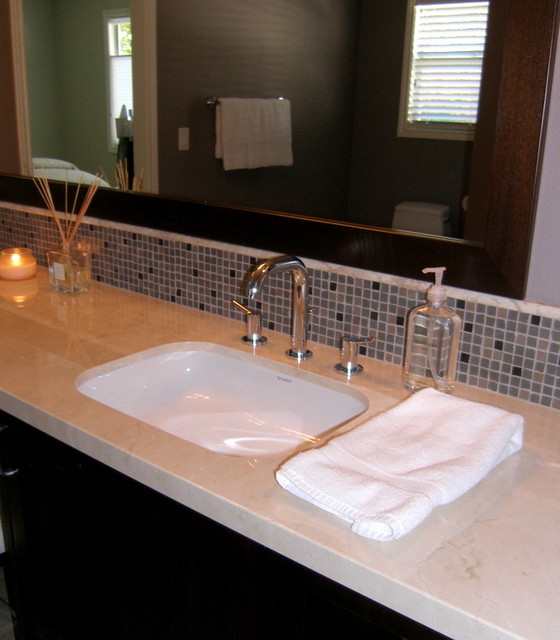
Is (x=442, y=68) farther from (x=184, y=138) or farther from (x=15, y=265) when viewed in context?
(x=15, y=265)

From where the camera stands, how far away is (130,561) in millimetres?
1209

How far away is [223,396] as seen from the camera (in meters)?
1.50

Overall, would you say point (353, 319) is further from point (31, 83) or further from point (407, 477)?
point (31, 83)

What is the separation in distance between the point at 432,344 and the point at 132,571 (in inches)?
25.8

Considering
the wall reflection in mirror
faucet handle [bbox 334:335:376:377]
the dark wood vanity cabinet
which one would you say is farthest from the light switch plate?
the dark wood vanity cabinet

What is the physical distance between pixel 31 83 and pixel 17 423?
1.16 meters

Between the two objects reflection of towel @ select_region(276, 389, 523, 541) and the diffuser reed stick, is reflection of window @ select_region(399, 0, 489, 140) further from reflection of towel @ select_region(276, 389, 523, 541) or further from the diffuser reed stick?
the diffuser reed stick

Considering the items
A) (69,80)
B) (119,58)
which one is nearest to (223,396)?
(119,58)

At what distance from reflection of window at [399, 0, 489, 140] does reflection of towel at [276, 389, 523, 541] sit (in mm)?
482

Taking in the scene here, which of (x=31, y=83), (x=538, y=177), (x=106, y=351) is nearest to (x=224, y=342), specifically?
(x=106, y=351)

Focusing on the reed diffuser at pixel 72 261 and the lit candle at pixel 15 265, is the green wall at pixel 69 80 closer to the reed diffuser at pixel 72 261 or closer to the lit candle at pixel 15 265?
the reed diffuser at pixel 72 261

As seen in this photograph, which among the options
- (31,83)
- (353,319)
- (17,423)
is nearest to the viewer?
(17,423)

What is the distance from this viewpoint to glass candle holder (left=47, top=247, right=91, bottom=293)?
1.88 meters

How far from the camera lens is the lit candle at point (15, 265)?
1973 millimetres
